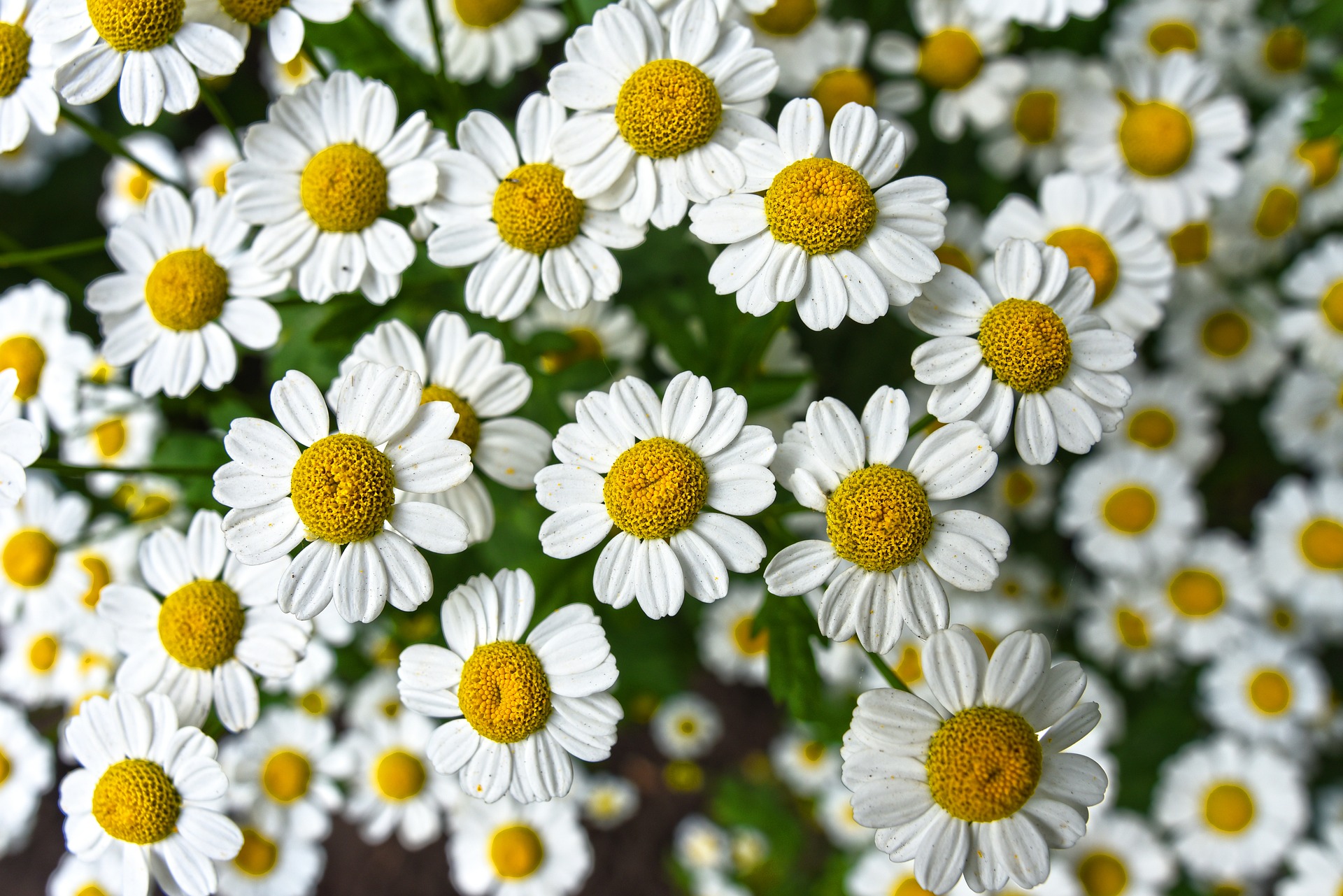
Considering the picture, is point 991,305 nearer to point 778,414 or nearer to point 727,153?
point 727,153

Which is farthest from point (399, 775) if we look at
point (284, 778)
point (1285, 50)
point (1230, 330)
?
point (1285, 50)

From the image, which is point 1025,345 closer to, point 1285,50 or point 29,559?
point 1285,50

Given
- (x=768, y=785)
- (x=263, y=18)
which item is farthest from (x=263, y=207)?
(x=768, y=785)

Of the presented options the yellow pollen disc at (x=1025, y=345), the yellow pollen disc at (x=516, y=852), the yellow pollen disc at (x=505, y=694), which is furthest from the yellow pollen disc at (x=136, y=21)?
the yellow pollen disc at (x=516, y=852)

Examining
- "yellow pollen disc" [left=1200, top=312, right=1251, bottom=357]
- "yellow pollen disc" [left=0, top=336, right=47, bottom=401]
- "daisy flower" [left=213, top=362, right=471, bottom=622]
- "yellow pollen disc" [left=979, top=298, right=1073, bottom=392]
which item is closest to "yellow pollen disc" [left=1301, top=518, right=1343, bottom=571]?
"yellow pollen disc" [left=1200, top=312, right=1251, bottom=357]

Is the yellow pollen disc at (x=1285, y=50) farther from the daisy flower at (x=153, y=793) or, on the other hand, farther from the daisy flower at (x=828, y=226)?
the daisy flower at (x=153, y=793)

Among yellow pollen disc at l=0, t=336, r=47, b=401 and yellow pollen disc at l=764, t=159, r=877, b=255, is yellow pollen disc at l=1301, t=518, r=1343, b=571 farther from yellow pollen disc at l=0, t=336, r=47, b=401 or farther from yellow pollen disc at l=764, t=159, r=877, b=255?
yellow pollen disc at l=0, t=336, r=47, b=401

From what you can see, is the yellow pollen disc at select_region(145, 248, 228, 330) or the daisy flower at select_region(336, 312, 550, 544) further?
the yellow pollen disc at select_region(145, 248, 228, 330)
